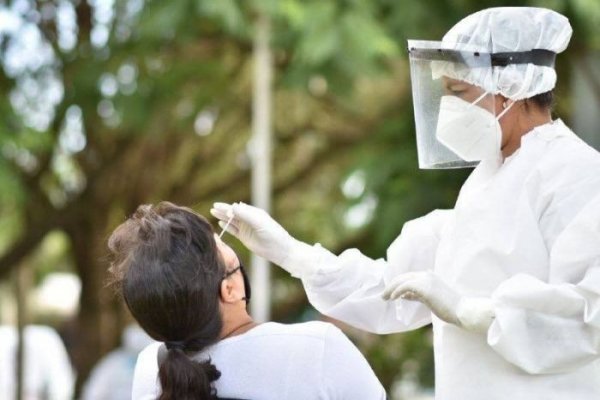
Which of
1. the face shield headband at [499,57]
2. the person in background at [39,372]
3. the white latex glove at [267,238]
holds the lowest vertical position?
the person in background at [39,372]

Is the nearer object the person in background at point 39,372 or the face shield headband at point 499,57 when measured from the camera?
the face shield headband at point 499,57

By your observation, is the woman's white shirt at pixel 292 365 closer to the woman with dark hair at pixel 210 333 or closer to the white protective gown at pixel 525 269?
the woman with dark hair at pixel 210 333

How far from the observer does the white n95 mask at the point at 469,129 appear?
3.47 metres

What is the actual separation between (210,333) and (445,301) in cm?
52

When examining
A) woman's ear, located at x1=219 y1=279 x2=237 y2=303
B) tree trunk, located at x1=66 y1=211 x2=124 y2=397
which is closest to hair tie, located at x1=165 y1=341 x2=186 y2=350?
woman's ear, located at x1=219 y1=279 x2=237 y2=303

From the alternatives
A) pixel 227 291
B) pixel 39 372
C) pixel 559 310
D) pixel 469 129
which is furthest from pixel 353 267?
pixel 39 372

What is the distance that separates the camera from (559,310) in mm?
3160

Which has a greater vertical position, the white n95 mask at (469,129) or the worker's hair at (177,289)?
the white n95 mask at (469,129)

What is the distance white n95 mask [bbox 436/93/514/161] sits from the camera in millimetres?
3473

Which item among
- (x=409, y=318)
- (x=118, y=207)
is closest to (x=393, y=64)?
(x=118, y=207)

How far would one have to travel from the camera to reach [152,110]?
33.1 feet

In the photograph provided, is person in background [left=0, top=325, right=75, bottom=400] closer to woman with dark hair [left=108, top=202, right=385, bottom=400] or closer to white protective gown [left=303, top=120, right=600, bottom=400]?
white protective gown [left=303, top=120, right=600, bottom=400]

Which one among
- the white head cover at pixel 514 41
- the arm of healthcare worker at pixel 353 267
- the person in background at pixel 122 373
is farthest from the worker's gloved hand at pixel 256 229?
the person in background at pixel 122 373

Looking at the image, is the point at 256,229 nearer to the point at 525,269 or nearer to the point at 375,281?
the point at 375,281
